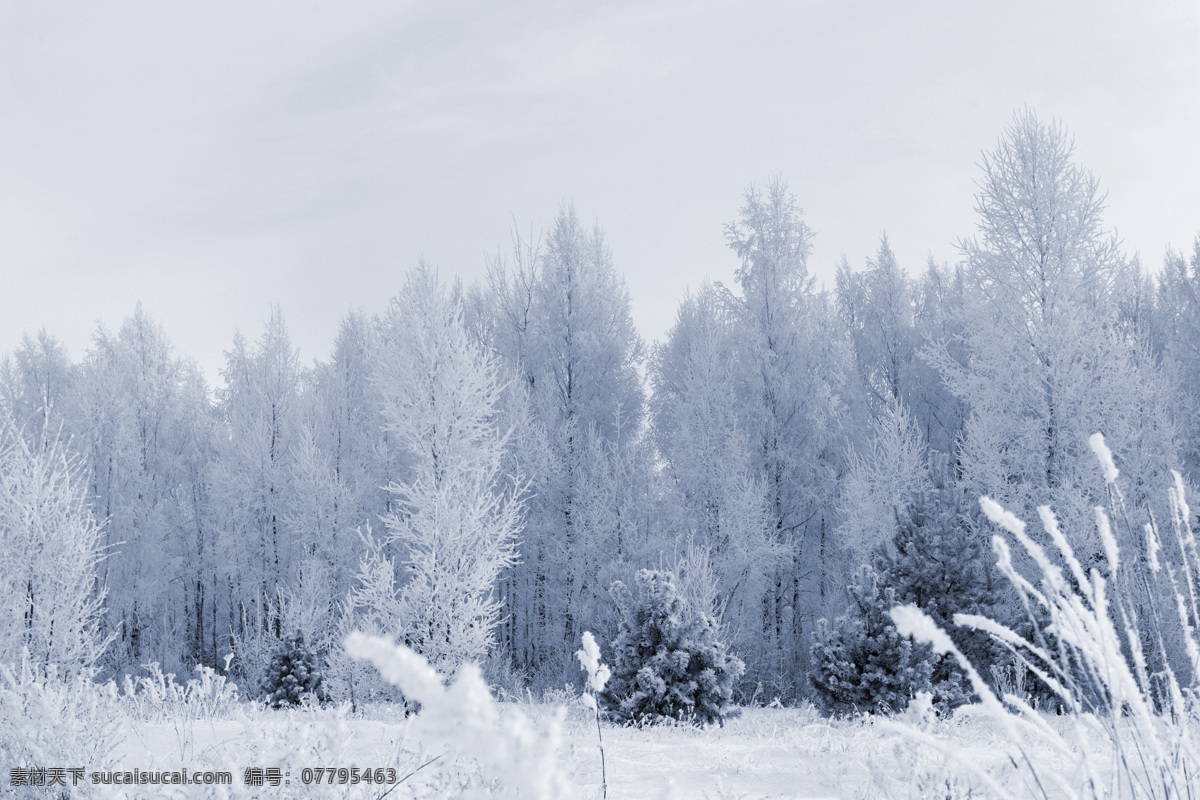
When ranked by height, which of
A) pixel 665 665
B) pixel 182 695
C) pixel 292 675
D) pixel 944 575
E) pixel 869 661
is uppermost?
pixel 182 695

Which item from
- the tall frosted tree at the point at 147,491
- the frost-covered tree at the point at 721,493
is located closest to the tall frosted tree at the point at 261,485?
the tall frosted tree at the point at 147,491

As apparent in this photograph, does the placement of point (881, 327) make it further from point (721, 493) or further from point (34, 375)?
point (34, 375)

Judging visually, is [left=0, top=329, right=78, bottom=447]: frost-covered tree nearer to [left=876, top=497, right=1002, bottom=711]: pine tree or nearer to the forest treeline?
the forest treeline

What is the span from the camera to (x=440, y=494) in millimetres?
10164

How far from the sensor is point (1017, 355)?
12398 mm

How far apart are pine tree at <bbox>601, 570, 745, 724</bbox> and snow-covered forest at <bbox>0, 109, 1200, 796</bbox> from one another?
0.06 m

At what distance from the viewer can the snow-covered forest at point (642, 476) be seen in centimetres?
1023

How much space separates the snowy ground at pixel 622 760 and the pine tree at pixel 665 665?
2.89m

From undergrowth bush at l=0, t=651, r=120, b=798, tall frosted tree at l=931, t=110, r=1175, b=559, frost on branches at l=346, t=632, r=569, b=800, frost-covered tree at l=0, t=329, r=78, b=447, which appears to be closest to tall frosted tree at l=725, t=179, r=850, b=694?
tall frosted tree at l=931, t=110, r=1175, b=559

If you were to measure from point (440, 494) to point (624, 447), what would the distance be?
8095 millimetres

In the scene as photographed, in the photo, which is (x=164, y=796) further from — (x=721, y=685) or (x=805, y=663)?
(x=805, y=663)

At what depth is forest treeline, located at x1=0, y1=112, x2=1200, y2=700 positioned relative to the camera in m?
11.5

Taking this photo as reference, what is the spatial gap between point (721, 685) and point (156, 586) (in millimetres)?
16056

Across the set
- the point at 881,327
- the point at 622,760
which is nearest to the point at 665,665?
the point at 622,760
